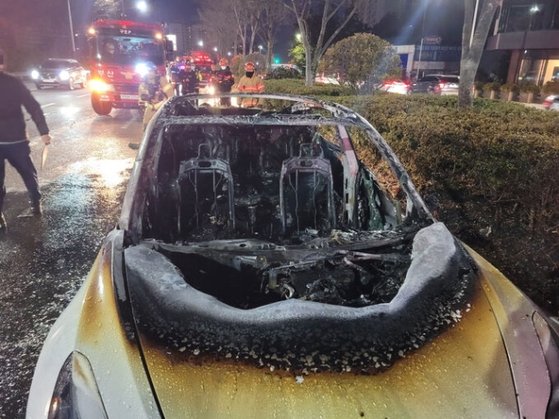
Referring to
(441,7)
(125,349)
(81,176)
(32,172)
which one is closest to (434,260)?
(125,349)

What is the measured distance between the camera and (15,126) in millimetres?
4715

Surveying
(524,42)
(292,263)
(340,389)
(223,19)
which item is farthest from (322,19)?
(223,19)

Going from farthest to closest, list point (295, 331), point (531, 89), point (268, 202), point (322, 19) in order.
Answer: point (531, 89)
point (322, 19)
point (268, 202)
point (295, 331)

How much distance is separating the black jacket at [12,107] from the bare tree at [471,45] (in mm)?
7005

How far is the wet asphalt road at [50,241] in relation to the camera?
280cm

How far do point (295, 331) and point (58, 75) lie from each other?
23541 mm

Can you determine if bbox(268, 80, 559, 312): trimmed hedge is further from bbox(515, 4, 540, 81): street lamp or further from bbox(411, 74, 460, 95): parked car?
bbox(515, 4, 540, 81): street lamp

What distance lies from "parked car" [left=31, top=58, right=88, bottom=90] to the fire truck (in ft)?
27.5

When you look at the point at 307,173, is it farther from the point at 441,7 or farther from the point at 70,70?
the point at 441,7

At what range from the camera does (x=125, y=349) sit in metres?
1.57

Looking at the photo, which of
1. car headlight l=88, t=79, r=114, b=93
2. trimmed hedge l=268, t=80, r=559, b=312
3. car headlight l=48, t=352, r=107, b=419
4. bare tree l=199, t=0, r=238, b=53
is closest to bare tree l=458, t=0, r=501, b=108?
trimmed hedge l=268, t=80, r=559, b=312

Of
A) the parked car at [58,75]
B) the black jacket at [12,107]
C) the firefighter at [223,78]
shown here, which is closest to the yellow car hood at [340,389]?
the black jacket at [12,107]

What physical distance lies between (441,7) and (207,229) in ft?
177

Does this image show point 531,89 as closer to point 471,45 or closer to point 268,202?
point 471,45
